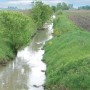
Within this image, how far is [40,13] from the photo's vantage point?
73.9 metres

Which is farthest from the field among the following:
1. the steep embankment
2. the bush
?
the steep embankment

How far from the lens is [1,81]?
29.2m

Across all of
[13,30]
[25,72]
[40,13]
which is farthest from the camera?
[40,13]

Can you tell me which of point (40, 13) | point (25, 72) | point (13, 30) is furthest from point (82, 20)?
point (25, 72)

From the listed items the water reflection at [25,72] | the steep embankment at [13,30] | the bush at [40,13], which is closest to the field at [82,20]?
the bush at [40,13]

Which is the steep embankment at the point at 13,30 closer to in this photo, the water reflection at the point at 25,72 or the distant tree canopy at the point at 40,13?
the water reflection at the point at 25,72

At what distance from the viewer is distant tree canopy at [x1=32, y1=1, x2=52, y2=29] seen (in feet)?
236

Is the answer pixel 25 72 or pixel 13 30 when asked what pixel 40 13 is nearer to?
pixel 13 30

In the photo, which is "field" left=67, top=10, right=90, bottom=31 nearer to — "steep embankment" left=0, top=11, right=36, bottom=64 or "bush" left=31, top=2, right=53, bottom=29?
"bush" left=31, top=2, right=53, bottom=29

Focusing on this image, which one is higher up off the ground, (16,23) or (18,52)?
(16,23)

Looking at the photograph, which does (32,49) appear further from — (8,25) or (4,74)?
(4,74)

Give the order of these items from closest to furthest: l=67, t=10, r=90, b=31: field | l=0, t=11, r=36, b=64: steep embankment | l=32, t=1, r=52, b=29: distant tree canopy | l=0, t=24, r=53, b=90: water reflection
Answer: l=0, t=24, r=53, b=90: water reflection < l=0, t=11, r=36, b=64: steep embankment < l=67, t=10, r=90, b=31: field < l=32, t=1, r=52, b=29: distant tree canopy

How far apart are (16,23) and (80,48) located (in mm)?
9283

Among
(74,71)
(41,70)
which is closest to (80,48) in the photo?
(41,70)
